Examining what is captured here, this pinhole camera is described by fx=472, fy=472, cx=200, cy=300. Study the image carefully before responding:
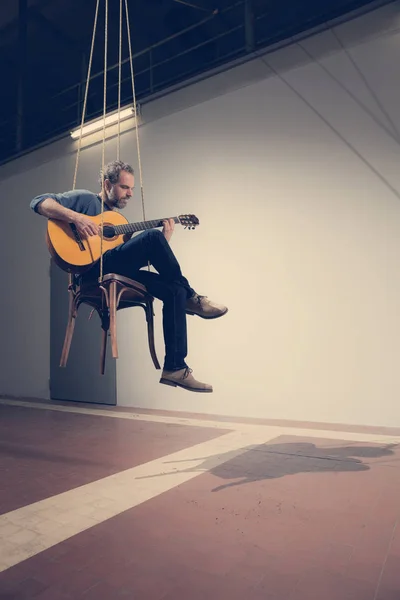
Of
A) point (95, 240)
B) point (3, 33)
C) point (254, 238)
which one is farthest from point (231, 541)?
point (3, 33)

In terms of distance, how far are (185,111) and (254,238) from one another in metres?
2.22

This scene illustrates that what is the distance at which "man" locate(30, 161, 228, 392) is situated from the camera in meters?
2.52

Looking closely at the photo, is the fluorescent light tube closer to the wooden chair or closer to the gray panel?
the gray panel

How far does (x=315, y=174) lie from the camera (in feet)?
19.4

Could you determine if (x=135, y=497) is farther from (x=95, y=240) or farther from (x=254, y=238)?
(x=254, y=238)

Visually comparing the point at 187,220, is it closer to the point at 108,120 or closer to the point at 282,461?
the point at 282,461

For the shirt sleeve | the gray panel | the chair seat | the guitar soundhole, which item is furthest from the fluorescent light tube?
the chair seat

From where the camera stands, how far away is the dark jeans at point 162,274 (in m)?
2.57

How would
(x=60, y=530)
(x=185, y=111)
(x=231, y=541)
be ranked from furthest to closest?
(x=185, y=111), (x=60, y=530), (x=231, y=541)

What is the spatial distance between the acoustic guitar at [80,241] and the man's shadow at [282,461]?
200 centimetres

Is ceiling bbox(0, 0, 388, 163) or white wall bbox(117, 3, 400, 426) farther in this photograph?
ceiling bbox(0, 0, 388, 163)

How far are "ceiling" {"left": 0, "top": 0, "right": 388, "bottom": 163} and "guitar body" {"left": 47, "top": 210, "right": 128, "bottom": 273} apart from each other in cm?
528

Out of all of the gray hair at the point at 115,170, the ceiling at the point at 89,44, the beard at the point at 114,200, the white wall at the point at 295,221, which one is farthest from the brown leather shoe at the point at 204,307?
the ceiling at the point at 89,44

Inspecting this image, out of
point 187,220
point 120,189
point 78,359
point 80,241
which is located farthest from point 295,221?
point 78,359
